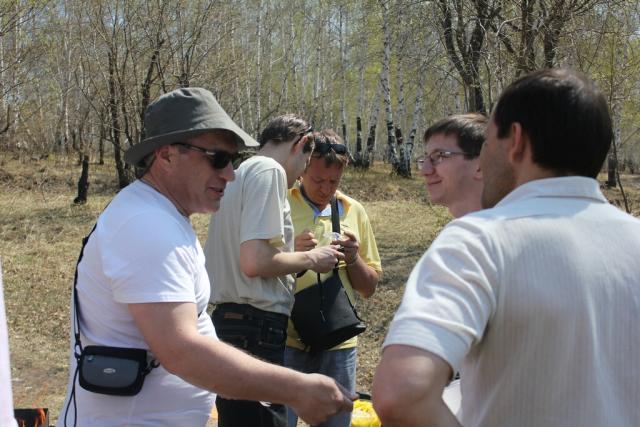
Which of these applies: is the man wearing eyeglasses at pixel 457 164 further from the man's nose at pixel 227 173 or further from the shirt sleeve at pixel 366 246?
the shirt sleeve at pixel 366 246

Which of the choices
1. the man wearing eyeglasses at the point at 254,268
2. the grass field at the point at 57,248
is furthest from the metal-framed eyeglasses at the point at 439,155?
the grass field at the point at 57,248

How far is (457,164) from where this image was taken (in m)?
2.56

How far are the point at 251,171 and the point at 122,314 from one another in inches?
44.0

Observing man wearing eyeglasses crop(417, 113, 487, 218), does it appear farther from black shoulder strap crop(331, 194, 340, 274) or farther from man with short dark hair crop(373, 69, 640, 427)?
man with short dark hair crop(373, 69, 640, 427)

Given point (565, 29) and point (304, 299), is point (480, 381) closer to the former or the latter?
point (304, 299)

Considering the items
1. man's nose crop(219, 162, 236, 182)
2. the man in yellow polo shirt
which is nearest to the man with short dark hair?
man's nose crop(219, 162, 236, 182)

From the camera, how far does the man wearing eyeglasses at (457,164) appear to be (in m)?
2.55

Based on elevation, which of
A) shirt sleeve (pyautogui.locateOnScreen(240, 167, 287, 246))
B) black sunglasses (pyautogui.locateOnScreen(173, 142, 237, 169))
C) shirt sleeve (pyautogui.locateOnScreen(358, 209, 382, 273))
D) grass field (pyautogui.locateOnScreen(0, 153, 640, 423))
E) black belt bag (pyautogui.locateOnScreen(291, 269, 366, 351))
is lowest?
grass field (pyautogui.locateOnScreen(0, 153, 640, 423))

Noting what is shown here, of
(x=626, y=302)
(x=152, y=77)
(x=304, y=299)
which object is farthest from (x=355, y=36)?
(x=626, y=302)

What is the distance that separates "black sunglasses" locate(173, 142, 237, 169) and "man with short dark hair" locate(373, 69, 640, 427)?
1008mm

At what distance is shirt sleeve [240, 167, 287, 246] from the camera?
110 inches

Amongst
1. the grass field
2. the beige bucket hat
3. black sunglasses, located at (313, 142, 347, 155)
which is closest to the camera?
the beige bucket hat

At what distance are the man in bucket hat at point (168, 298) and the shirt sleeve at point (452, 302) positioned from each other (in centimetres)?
70

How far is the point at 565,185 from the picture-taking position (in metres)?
1.40
